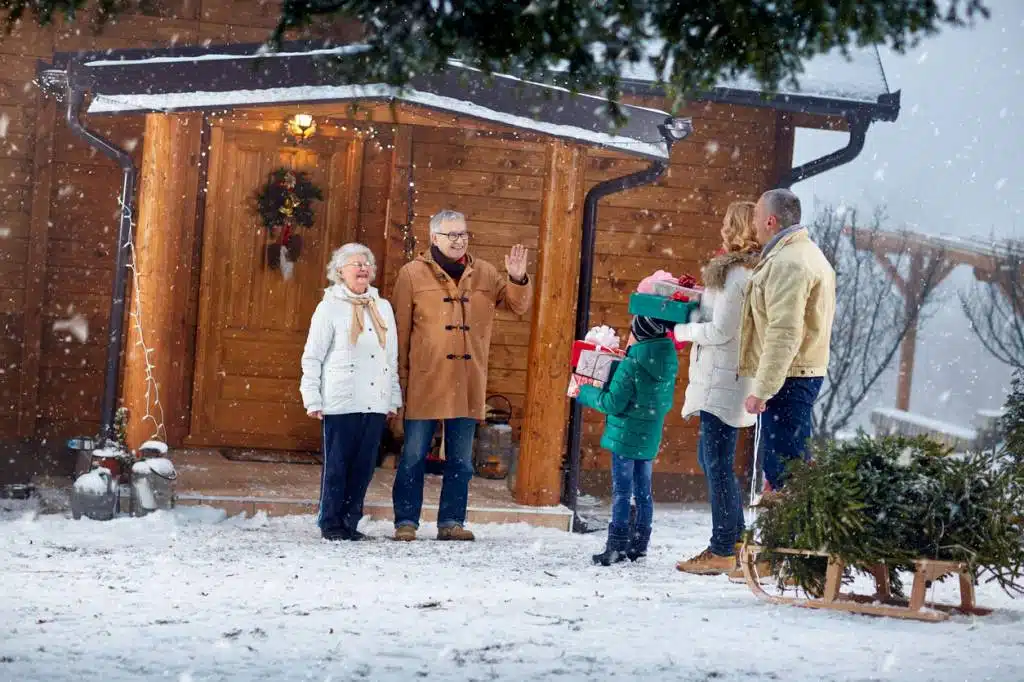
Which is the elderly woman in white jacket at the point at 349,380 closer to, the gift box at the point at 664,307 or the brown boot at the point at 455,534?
the brown boot at the point at 455,534

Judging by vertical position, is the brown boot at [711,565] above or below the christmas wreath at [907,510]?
below

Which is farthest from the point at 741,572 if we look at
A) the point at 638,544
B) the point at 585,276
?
the point at 585,276

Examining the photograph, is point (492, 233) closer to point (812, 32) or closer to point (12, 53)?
point (12, 53)

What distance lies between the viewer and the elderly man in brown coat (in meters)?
7.71

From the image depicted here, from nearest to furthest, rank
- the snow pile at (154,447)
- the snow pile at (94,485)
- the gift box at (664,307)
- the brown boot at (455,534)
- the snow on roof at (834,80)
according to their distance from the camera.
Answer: the gift box at (664,307) < the brown boot at (455,534) < the snow pile at (94,485) < the snow pile at (154,447) < the snow on roof at (834,80)

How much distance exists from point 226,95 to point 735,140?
453cm

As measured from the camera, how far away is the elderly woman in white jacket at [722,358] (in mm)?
6680

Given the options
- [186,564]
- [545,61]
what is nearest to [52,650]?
[186,564]

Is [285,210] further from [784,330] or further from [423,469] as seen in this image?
[784,330]

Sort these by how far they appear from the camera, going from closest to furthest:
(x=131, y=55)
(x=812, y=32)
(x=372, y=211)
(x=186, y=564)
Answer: (x=812, y=32), (x=186, y=564), (x=131, y=55), (x=372, y=211)

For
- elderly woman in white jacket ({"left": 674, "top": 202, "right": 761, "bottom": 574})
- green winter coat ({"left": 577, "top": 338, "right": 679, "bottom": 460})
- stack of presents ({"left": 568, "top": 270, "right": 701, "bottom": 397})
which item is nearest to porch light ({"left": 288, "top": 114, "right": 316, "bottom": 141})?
stack of presents ({"left": 568, "top": 270, "right": 701, "bottom": 397})

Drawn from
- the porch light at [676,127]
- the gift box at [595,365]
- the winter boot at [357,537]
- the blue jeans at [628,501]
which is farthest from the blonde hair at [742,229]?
the winter boot at [357,537]

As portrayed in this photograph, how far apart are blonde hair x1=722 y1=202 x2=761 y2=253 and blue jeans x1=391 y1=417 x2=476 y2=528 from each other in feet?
6.23

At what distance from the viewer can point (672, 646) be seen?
5156mm
